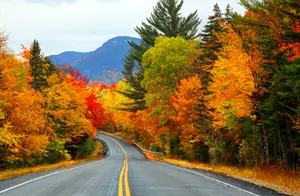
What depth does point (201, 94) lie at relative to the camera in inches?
1325

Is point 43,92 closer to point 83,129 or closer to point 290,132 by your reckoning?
point 83,129

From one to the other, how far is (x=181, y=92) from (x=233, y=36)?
470 inches

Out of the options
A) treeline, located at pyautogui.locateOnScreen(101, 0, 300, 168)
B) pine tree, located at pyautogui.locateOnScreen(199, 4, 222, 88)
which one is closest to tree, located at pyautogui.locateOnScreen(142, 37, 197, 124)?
treeline, located at pyautogui.locateOnScreen(101, 0, 300, 168)

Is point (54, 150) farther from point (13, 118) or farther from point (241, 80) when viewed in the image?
point (241, 80)

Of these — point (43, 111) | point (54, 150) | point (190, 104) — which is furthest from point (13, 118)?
point (190, 104)

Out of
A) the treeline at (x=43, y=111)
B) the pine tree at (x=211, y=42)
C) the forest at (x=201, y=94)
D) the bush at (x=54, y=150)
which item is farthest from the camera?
the bush at (x=54, y=150)

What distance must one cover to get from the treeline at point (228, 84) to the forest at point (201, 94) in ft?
0.25

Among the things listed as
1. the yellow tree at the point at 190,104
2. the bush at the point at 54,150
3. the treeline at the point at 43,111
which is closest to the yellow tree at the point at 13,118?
the treeline at the point at 43,111

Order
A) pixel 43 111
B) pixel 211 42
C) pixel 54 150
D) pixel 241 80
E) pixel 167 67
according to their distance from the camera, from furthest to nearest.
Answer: pixel 167 67
pixel 54 150
pixel 43 111
pixel 211 42
pixel 241 80

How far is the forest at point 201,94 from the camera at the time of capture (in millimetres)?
19906

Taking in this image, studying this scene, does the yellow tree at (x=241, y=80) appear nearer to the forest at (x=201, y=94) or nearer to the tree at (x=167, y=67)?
the forest at (x=201, y=94)

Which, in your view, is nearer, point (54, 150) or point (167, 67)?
point (54, 150)

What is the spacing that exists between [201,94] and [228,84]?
12.3 metres

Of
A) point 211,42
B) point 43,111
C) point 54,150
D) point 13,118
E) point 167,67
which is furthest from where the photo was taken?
point 167,67
